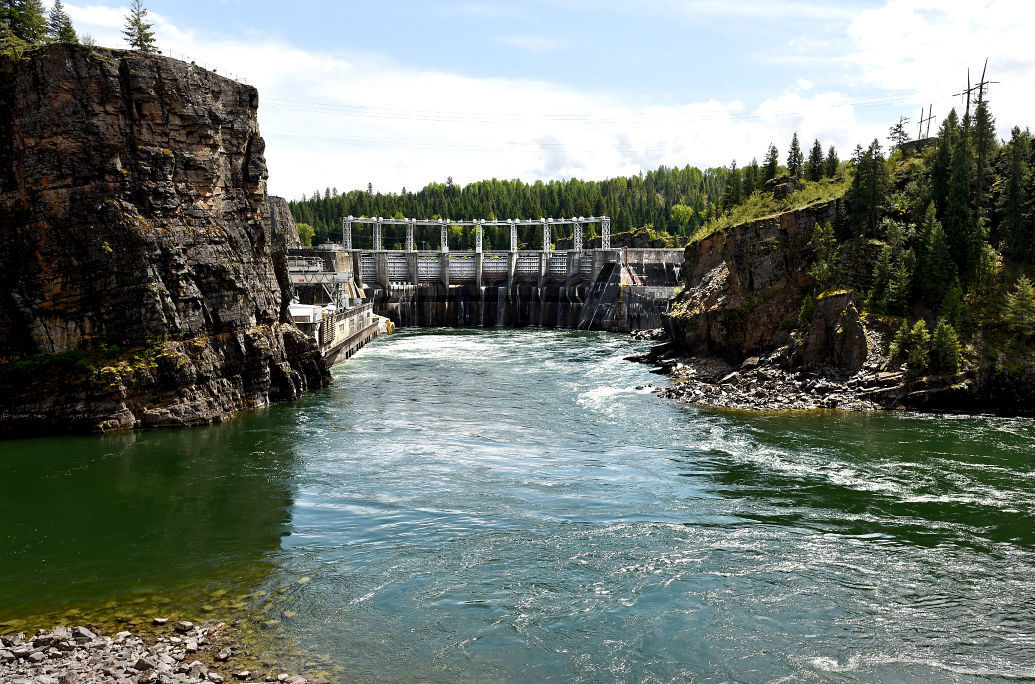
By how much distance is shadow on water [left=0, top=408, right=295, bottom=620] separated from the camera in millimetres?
21703

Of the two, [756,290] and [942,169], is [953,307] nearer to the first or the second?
[942,169]

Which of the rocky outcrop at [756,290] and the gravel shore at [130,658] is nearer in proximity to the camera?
the gravel shore at [130,658]

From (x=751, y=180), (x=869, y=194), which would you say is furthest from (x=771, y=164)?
(x=869, y=194)

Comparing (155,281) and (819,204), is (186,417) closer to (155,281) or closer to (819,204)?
(155,281)

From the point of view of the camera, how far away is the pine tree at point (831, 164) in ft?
239

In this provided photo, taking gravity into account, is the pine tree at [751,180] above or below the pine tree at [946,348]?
above

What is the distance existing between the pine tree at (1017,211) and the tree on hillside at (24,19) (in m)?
64.2

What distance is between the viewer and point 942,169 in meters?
55.5

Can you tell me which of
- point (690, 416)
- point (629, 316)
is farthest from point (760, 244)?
point (629, 316)

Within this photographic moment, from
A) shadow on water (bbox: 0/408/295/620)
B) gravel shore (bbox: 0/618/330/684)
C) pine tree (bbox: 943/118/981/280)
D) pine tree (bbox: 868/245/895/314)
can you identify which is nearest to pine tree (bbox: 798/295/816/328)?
pine tree (bbox: 868/245/895/314)

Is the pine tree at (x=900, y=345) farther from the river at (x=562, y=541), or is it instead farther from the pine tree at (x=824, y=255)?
the pine tree at (x=824, y=255)

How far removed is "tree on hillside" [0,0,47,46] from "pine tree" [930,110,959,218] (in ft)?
202

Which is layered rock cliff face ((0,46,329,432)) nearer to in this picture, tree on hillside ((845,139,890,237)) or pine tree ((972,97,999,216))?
tree on hillside ((845,139,890,237))

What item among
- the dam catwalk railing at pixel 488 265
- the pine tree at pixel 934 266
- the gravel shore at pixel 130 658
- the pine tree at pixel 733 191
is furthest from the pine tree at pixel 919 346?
the dam catwalk railing at pixel 488 265
